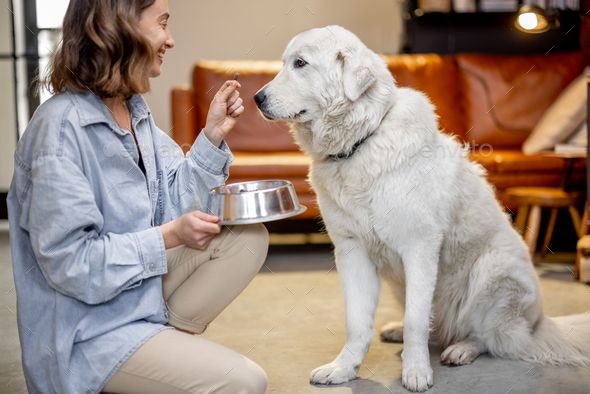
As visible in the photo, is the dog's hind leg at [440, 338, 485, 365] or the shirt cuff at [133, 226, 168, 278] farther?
the dog's hind leg at [440, 338, 485, 365]

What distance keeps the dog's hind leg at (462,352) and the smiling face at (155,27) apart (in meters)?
1.23

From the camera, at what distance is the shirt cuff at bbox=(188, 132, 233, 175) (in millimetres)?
1813

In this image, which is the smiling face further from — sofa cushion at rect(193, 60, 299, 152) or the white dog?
sofa cushion at rect(193, 60, 299, 152)

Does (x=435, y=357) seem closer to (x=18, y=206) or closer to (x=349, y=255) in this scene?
(x=349, y=255)

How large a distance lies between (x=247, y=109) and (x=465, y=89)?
1.33 meters

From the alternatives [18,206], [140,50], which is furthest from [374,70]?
[18,206]

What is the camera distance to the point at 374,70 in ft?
6.84

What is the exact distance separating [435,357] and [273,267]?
1566mm

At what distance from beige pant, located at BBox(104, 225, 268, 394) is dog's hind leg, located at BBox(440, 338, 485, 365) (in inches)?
31.6

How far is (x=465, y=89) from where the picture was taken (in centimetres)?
455

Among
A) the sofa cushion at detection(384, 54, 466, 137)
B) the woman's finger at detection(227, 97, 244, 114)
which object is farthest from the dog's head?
the sofa cushion at detection(384, 54, 466, 137)

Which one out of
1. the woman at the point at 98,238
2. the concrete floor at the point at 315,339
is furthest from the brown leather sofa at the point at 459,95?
the woman at the point at 98,238

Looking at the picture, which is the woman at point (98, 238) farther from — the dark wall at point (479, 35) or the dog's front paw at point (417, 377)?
the dark wall at point (479, 35)

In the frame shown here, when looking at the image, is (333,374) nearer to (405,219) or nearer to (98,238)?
(405,219)
